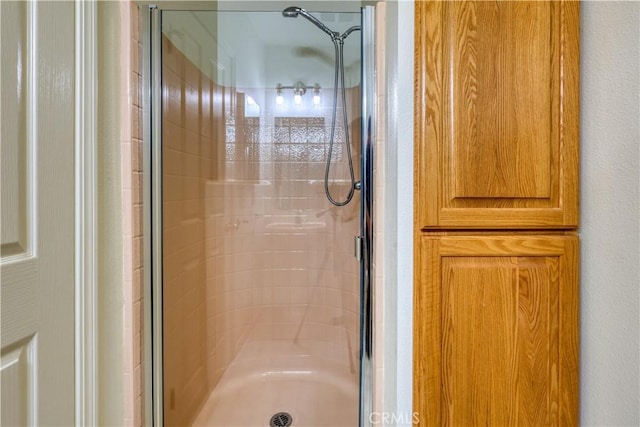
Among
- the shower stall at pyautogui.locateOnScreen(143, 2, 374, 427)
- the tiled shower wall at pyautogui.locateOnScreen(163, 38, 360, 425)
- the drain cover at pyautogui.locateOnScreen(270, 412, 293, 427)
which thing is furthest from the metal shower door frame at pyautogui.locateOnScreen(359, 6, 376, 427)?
the drain cover at pyautogui.locateOnScreen(270, 412, 293, 427)

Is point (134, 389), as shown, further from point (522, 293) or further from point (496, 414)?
point (522, 293)

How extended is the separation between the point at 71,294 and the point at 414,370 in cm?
91

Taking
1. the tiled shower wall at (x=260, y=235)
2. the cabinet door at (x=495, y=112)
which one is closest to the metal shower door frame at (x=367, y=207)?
the cabinet door at (x=495, y=112)

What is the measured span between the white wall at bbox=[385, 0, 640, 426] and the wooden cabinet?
0.14 feet

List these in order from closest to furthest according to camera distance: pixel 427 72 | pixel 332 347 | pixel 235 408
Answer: pixel 427 72, pixel 235 408, pixel 332 347

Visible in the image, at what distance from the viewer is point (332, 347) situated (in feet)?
5.32

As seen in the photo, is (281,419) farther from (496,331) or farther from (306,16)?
(306,16)

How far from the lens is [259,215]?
176cm

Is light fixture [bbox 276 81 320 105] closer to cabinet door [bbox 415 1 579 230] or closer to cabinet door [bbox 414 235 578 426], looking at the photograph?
cabinet door [bbox 415 1 579 230]

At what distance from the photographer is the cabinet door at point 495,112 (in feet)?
2.81

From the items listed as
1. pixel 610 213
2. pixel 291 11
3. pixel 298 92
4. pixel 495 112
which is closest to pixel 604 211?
pixel 610 213

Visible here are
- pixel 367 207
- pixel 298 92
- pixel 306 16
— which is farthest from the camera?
pixel 298 92

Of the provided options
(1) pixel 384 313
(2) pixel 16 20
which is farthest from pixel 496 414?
(2) pixel 16 20

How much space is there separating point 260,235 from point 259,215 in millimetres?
105
